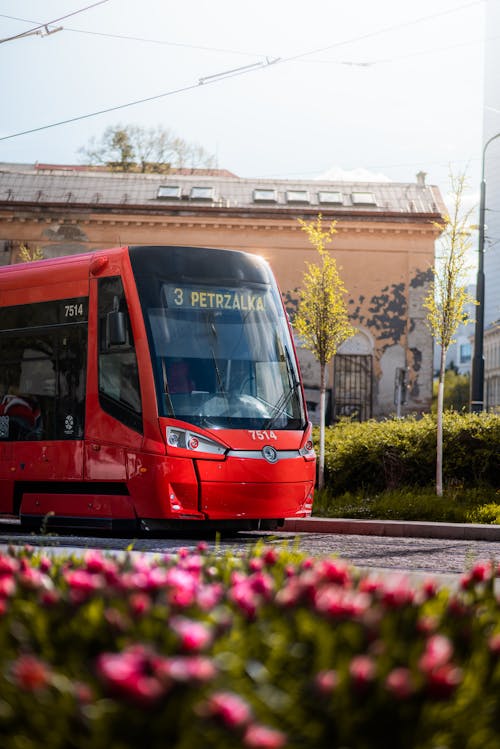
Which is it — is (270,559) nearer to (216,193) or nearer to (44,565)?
(44,565)

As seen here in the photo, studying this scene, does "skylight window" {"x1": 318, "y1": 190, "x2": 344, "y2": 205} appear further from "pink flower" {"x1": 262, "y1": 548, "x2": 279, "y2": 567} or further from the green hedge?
"pink flower" {"x1": 262, "y1": 548, "x2": 279, "y2": 567}

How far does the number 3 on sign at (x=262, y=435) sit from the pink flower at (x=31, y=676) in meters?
9.69

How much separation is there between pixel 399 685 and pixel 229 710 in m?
0.43

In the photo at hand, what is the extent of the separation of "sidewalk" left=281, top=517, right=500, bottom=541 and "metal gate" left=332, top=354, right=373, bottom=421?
55.7ft

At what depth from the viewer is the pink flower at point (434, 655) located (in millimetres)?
2605

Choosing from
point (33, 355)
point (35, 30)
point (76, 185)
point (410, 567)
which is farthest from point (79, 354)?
point (76, 185)

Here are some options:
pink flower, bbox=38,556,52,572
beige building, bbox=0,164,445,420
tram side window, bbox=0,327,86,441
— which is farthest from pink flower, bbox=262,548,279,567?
beige building, bbox=0,164,445,420

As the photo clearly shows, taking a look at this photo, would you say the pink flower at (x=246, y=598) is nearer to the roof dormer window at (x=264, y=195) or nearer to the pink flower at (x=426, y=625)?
the pink flower at (x=426, y=625)

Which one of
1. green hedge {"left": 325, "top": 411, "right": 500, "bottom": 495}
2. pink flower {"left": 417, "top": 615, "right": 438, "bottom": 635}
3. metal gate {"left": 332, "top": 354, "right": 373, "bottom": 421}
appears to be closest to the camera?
pink flower {"left": 417, "top": 615, "right": 438, "bottom": 635}

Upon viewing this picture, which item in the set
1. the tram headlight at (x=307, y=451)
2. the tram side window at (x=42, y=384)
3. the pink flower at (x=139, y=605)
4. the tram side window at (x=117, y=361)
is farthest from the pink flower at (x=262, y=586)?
the tram side window at (x=42, y=384)

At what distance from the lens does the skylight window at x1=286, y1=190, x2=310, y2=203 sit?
110 ft

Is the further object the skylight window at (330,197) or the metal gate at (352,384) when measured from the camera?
the skylight window at (330,197)

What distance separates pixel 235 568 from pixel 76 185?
3111cm

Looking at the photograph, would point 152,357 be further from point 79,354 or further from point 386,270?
point 386,270
